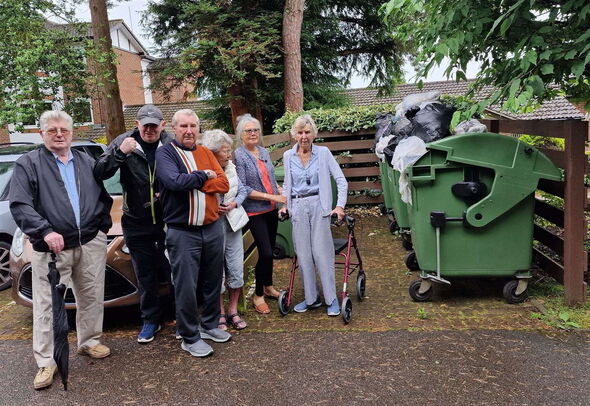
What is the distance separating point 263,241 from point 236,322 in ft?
2.47

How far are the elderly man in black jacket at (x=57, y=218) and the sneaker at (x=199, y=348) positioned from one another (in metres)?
0.79

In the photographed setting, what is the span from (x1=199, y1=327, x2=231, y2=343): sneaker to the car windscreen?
353 cm

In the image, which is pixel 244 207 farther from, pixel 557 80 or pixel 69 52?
pixel 69 52

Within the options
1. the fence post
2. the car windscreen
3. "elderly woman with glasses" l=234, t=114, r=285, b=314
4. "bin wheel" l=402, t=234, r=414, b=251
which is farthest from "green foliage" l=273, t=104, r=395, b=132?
the fence post

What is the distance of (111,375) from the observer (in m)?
3.63

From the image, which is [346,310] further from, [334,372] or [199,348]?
[199,348]

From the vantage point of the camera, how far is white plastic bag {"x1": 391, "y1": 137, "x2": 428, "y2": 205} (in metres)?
4.51

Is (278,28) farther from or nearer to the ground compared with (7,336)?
farther from the ground

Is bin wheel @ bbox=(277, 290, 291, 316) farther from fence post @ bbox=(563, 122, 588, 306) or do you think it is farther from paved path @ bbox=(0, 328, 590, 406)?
fence post @ bbox=(563, 122, 588, 306)

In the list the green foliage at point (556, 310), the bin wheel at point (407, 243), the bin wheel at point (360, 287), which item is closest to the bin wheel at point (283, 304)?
the bin wheel at point (360, 287)

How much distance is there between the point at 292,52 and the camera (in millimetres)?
11266

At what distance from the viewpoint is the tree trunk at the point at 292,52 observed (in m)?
11.1

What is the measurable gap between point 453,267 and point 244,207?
1942 millimetres

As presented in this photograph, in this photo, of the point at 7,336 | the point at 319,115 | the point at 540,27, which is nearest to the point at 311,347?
the point at 7,336
